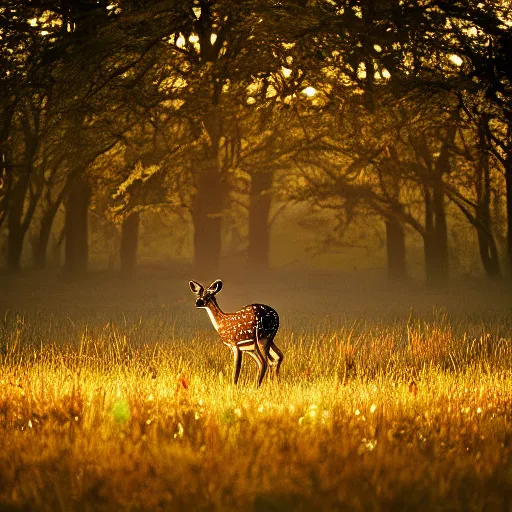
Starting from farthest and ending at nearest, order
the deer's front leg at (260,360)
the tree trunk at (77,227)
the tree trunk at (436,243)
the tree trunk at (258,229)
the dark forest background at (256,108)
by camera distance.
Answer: the tree trunk at (258,229) < the tree trunk at (77,227) < the tree trunk at (436,243) < the dark forest background at (256,108) < the deer's front leg at (260,360)

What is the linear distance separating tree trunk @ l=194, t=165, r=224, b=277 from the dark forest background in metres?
0.06

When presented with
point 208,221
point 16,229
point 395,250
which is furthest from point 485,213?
point 16,229

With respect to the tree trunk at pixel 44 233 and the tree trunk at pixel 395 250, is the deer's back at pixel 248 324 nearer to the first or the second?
the tree trunk at pixel 44 233

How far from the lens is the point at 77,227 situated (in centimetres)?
3466

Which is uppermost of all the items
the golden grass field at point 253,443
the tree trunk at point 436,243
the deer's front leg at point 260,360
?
the tree trunk at point 436,243

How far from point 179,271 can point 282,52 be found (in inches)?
925

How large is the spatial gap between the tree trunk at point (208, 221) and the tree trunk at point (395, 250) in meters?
7.35

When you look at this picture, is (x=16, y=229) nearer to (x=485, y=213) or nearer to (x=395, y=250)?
(x=395, y=250)

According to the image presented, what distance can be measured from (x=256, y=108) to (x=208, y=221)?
639 centimetres

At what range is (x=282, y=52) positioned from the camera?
67.1ft

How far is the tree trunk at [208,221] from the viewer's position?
104 ft

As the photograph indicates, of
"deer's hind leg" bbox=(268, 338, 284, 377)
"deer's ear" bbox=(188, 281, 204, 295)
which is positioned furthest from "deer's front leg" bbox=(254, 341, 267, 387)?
"deer's ear" bbox=(188, 281, 204, 295)

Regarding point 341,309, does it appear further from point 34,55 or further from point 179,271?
point 179,271

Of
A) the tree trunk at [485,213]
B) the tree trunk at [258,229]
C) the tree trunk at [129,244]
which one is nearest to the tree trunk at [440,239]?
the tree trunk at [485,213]
